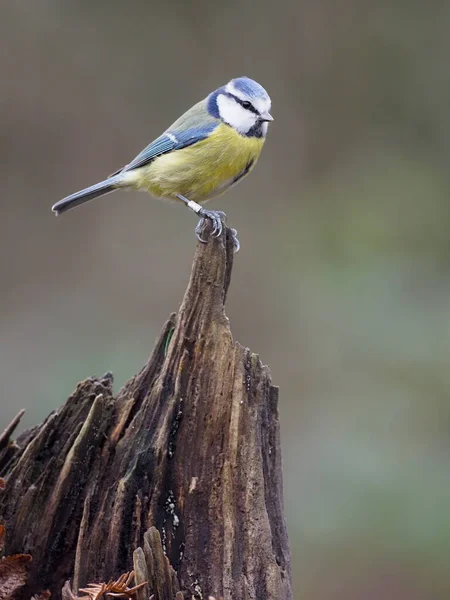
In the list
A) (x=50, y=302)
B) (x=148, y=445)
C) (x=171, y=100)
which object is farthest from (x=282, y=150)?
(x=148, y=445)

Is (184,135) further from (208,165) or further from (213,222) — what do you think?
(213,222)

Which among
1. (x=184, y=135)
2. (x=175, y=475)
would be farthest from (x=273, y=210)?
(x=175, y=475)

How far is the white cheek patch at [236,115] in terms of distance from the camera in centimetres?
267

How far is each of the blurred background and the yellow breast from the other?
157cm

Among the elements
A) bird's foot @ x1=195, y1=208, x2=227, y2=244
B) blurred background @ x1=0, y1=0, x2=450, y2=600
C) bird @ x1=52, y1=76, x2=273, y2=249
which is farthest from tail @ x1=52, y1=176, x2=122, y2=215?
blurred background @ x1=0, y1=0, x2=450, y2=600

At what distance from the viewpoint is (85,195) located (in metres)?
2.75

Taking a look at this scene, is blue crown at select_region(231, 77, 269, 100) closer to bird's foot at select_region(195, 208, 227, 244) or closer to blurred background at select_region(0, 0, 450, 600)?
bird's foot at select_region(195, 208, 227, 244)

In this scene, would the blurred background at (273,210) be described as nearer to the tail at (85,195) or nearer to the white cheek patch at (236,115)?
the tail at (85,195)

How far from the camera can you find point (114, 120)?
559cm

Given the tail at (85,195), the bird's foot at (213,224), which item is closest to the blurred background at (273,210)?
the tail at (85,195)

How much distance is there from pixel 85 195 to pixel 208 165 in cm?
47

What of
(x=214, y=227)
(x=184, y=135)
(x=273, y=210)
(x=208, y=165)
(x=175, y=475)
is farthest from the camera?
(x=273, y=210)

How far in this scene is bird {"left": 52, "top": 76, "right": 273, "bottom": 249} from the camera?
263 cm

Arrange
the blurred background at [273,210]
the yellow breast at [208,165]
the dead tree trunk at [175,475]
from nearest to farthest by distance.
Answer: the dead tree trunk at [175,475], the yellow breast at [208,165], the blurred background at [273,210]
